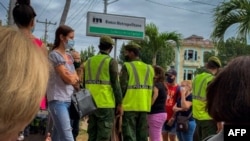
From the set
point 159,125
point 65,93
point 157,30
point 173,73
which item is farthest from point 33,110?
point 157,30

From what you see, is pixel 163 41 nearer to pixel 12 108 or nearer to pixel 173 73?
pixel 173 73

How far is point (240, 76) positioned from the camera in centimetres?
211

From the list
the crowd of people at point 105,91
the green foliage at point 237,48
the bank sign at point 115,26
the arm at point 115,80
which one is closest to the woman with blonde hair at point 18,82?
the crowd of people at point 105,91

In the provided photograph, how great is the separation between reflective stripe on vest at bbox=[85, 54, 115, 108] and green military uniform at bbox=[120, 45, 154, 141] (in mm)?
662

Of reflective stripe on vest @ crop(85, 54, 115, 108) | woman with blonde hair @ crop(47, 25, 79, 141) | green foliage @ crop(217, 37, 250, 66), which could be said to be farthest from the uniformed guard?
woman with blonde hair @ crop(47, 25, 79, 141)

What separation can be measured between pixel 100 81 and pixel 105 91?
0.16m

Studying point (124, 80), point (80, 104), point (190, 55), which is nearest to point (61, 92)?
point (80, 104)

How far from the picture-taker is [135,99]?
265 inches

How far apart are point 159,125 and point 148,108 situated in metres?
0.77

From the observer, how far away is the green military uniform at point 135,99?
6703mm

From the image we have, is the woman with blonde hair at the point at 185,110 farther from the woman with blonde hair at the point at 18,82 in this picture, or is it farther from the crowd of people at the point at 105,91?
the woman with blonde hair at the point at 18,82

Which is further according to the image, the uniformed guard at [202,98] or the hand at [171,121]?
the hand at [171,121]

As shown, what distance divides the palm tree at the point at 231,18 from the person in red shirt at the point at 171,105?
123cm

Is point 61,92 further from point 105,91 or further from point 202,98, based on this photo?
point 202,98
